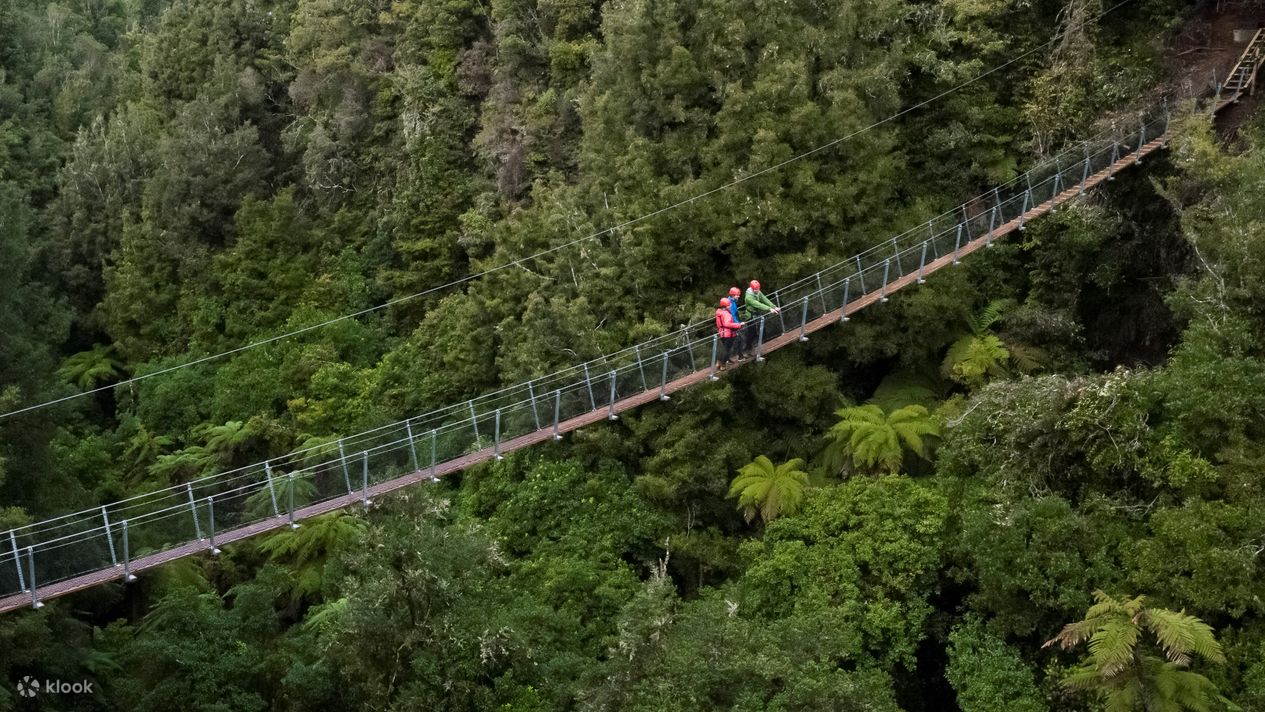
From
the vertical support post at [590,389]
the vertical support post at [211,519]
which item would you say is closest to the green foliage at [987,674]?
the vertical support post at [590,389]

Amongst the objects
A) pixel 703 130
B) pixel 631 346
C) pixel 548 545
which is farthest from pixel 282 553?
pixel 703 130

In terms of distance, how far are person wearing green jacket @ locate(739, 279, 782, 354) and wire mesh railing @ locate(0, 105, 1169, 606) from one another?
8 cm

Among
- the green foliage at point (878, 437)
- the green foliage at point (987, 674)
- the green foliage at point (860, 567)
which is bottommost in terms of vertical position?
the green foliage at point (987, 674)

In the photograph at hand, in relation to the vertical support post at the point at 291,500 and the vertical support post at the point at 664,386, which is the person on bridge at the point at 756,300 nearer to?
the vertical support post at the point at 664,386

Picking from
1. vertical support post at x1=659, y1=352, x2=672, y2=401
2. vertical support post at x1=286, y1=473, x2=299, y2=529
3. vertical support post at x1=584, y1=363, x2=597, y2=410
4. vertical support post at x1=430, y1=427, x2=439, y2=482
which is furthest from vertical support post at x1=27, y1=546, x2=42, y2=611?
vertical support post at x1=659, y1=352, x2=672, y2=401

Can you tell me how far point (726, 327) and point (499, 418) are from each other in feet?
11.8

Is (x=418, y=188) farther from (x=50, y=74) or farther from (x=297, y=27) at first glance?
(x=50, y=74)

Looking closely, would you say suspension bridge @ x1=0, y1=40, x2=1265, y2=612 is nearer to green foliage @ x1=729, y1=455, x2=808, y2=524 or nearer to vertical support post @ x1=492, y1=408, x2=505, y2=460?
vertical support post @ x1=492, y1=408, x2=505, y2=460

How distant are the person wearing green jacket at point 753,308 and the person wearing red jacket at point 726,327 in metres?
0.20

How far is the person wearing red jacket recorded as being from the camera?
56.7 ft

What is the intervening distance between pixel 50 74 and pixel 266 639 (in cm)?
3266

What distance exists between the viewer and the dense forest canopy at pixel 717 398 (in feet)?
47.0

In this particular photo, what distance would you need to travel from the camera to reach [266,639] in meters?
17.6

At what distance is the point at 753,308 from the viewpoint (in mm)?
17812
